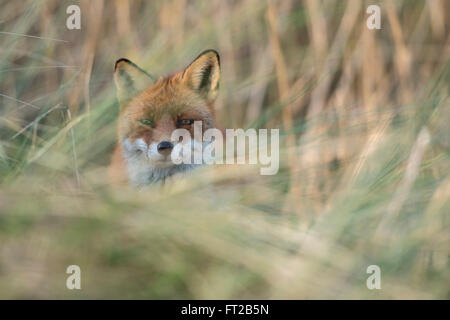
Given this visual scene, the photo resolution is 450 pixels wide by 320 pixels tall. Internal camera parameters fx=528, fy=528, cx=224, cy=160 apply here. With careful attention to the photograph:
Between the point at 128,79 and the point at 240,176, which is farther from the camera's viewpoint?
the point at 128,79

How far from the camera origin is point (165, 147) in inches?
64.1

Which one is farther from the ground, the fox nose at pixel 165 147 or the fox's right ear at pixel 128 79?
the fox's right ear at pixel 128 79

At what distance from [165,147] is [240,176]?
0.25 m

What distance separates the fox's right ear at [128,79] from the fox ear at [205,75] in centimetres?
13

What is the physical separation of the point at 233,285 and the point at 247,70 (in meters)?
1.57

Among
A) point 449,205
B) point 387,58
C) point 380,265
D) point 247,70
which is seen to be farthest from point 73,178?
point 387,58

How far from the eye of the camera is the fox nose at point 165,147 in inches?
63.7

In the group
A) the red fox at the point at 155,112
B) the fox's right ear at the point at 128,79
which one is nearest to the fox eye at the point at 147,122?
the red fox at the point at 155,112

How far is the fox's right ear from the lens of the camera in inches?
66.1

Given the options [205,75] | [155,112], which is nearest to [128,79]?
[155,112]

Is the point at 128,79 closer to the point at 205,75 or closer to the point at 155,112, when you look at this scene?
the point at 155,112

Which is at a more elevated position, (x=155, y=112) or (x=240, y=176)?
(x=155, y=112)

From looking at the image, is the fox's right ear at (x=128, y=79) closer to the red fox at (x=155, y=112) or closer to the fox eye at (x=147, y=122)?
the red fox at (x=155, y=112)

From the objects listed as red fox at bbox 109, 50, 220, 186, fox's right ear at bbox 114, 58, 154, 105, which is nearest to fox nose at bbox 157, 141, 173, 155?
red fox at bbox 109, 50, 220, 186
